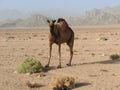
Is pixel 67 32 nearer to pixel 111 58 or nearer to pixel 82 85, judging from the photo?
pixel 111 58

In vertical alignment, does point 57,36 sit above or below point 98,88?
above

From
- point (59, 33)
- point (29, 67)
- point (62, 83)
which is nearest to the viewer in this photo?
point (62, 83)

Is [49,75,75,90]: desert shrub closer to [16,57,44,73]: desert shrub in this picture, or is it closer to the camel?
[16,57,44,73]: desert shrub

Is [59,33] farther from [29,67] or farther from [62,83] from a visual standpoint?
[62,83]

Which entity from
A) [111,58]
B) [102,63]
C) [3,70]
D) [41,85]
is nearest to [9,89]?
[41,85]

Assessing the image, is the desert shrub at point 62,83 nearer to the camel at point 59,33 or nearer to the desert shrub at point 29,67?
the desert shrub at point 29,67

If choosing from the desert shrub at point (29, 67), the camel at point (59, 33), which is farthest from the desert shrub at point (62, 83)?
the camel at point (59, 33)

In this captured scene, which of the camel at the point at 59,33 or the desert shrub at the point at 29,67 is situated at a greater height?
the camel at the point at 59,33

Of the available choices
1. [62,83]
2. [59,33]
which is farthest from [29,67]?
[62,83]

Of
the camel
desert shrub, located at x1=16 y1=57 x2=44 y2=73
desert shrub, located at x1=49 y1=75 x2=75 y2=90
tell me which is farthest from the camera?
the camel

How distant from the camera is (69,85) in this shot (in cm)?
1491

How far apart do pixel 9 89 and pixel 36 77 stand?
2.43m

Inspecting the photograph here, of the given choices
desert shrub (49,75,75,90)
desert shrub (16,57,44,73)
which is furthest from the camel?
desert shrub (49,75,75,90)

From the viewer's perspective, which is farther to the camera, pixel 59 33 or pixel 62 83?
pixel 59 33
